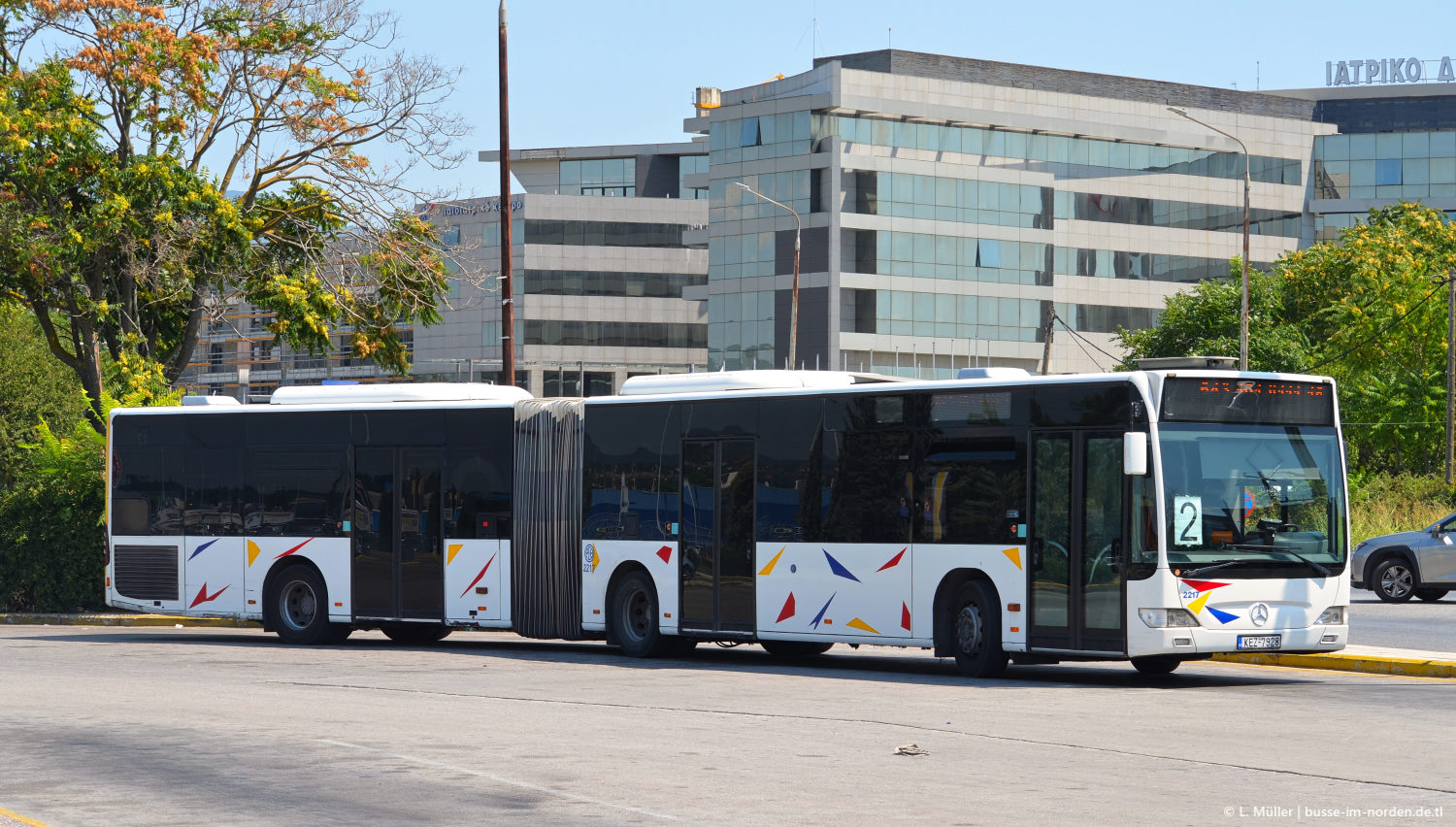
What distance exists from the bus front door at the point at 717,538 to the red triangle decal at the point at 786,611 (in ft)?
1.32

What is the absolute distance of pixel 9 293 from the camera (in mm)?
31297

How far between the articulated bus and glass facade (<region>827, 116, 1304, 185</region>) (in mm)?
57489

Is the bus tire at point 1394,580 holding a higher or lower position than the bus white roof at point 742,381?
lower

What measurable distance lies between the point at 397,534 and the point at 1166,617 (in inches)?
403

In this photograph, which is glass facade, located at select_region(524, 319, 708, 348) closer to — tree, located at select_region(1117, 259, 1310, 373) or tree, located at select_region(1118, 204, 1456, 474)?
tree, located at select_region(1117, 259, 1310, 373)

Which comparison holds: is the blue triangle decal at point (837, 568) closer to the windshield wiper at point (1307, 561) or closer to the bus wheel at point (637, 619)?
the bus wheel at point (637, 619)

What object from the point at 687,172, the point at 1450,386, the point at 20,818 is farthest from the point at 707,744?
the point at 687,172

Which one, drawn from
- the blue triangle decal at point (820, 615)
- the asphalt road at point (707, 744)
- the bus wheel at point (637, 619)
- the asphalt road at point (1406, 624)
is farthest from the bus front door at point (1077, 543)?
the asphalt road at point (1406, 624)

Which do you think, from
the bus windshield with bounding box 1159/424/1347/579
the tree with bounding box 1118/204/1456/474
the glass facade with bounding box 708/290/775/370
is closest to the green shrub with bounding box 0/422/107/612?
the bus windshield with bounding box 1159/424/1347/579

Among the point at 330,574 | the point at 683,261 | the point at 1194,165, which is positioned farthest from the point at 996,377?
the point at 683,261

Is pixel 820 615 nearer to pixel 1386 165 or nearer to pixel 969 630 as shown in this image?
pixel 969 630

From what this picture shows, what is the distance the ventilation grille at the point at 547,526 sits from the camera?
2152cm

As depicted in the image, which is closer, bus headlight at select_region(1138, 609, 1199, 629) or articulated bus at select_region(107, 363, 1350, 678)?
bus headlight at select_region(1138, 609, 1199, 629)

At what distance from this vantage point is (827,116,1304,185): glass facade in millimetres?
79750
